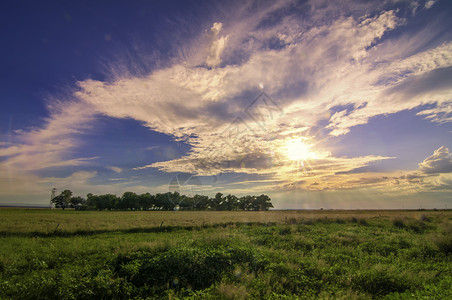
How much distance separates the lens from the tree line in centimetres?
12825

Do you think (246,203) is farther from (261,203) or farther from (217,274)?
(217,274)

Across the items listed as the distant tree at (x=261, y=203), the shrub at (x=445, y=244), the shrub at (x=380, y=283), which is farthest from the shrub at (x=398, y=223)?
the distant tree at (x=261, y=203)

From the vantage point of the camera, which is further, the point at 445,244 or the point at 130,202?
the point at 130,202

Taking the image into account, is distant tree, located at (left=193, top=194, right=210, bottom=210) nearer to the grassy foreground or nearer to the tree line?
the tree line

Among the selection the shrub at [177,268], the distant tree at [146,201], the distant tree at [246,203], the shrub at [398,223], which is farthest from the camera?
the distant tree at [246,203]

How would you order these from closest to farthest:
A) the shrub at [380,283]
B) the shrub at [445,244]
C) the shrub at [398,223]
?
the shrub at [380,283] → the shrub at [445,244] → the shrub at [398,223]

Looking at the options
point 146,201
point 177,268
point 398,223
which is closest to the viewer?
point 177,268

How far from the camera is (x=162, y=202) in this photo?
131250 millimetres

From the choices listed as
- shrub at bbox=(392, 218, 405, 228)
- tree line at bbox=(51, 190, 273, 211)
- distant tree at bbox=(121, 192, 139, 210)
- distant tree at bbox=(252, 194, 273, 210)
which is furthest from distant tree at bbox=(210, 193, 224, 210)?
shrub at bbox=(392, 218, 405, 228)

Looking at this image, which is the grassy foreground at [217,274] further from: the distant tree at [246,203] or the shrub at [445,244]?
the distant tree at [246,203]

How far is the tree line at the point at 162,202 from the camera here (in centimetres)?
12825

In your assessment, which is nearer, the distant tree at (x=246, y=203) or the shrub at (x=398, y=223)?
the shrub at (x=398, y=223)

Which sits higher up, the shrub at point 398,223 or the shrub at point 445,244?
the shrub at point 445,244

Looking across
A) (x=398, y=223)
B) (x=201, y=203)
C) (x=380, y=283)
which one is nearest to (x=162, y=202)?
(x=201, y=203)
